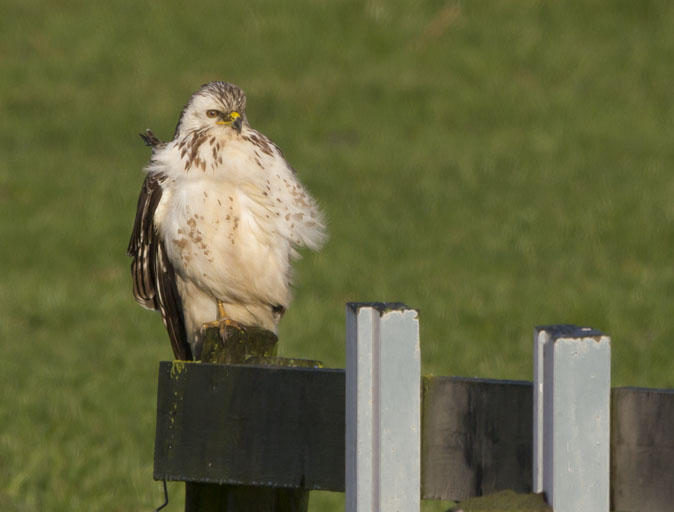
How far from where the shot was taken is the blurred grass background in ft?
32.7

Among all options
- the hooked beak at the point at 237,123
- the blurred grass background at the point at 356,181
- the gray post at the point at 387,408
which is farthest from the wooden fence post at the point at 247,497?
the blurred grass background at the point at 356,181

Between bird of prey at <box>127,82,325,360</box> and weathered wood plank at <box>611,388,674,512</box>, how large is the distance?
2.28 metres

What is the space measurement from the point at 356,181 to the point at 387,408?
13.9m

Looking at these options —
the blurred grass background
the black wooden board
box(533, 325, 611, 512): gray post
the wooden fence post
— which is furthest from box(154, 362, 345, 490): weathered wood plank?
the blurred grass background

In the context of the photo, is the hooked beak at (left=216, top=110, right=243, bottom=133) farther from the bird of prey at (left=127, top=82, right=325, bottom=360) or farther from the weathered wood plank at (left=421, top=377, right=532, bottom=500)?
the weathered wood plank at (left=421, top=377, right=532, bottom=500)

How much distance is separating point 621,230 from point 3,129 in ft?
30.1

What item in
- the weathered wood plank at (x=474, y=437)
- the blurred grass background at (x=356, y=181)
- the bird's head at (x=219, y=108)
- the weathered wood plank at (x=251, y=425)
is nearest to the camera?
the weathered wood plank at (x=474, y=437)

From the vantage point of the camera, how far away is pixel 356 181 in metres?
16.1

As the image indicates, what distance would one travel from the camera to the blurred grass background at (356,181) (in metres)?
9.95

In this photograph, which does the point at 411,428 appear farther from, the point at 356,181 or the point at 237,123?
the point at 356,181

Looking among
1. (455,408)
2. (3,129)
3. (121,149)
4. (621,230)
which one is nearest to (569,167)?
(621,230)

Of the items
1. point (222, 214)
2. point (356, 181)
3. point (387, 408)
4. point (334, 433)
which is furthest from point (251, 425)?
point (356, 181)

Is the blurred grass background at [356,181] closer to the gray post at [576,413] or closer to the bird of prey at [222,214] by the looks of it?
the bird of prey at [222,214]

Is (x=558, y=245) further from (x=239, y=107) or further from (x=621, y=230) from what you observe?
(x=239, y=107)
